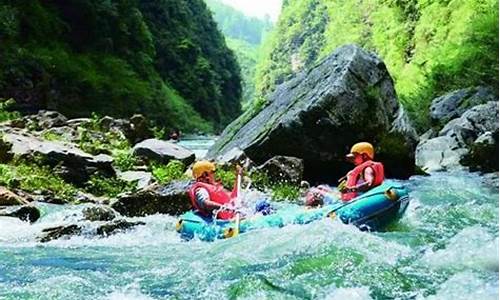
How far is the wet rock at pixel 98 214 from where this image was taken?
28.6 ft

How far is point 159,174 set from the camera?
12008mm

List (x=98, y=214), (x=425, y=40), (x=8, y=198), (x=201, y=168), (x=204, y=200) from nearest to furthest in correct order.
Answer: (x=204, y=200)
(x=201, y=168)
(x=98, y=214)
(x=8, y=198)
(x=425, y=40)

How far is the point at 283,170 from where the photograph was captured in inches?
452

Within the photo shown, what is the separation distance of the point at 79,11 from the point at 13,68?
938 cm

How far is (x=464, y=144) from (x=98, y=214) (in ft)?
33.6

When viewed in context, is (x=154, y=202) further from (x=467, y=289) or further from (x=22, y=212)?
(x=467, y=289)

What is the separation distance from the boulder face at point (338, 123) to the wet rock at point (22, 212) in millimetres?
4907

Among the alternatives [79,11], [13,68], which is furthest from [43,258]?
[79,11]

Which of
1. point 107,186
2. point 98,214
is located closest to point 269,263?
point 98,214

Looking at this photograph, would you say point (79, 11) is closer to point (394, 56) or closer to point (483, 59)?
point (394, 56)

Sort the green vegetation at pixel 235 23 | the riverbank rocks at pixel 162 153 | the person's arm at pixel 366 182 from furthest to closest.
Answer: the green vegetation at pixel 235 23
the riverbank rocks at pixel 162 153
the person's arm at pixel 366 182

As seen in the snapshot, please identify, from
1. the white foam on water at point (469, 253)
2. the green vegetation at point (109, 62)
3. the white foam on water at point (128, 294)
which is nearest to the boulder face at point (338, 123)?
the white foam on water at point (469, 253)

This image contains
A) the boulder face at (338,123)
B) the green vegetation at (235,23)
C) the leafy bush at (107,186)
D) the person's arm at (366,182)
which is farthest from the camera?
the green vegetation at (235,23)

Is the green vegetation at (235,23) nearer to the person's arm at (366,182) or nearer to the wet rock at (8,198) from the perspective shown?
the wet rock at (8,198)
